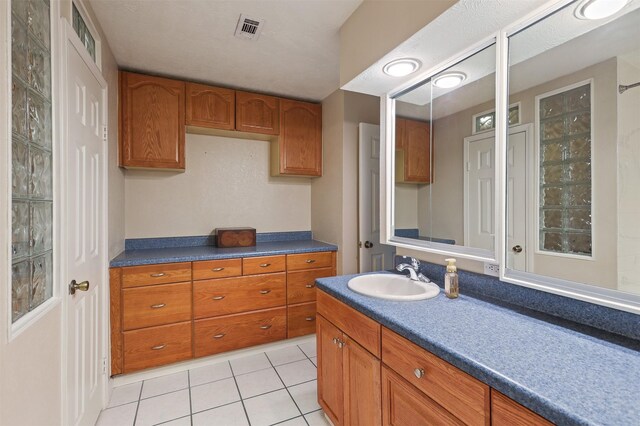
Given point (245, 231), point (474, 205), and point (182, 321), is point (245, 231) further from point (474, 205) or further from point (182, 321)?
point (474, 205)

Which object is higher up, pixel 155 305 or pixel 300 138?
pixel 300 138

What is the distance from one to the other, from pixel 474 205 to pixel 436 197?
0.95ft

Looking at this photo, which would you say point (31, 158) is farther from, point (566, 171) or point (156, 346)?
point (566, 171)

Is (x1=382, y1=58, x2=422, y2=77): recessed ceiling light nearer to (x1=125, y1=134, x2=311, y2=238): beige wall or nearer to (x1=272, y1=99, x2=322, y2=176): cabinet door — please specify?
(x1=272, y1=99, x2=322, y2=176): cabinet door

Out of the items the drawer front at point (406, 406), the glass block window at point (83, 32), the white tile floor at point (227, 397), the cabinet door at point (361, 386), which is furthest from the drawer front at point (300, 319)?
the glass block window at point (83, 32)

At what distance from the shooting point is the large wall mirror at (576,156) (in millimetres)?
997

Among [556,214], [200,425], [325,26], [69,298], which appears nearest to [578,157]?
[556,214]

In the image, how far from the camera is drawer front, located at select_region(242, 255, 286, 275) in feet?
8.52

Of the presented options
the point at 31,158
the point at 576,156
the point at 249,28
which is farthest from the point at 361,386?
the point at 249,28

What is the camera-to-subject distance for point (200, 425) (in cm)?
179

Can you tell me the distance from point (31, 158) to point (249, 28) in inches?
56.9

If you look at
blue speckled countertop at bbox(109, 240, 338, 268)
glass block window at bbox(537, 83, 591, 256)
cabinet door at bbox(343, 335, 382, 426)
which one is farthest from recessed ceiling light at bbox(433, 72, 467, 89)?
blue speckled countertop at bbox(109, 240, 338, 268)

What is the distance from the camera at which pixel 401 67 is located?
173 centimetres

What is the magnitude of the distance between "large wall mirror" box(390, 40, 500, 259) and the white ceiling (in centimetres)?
72
